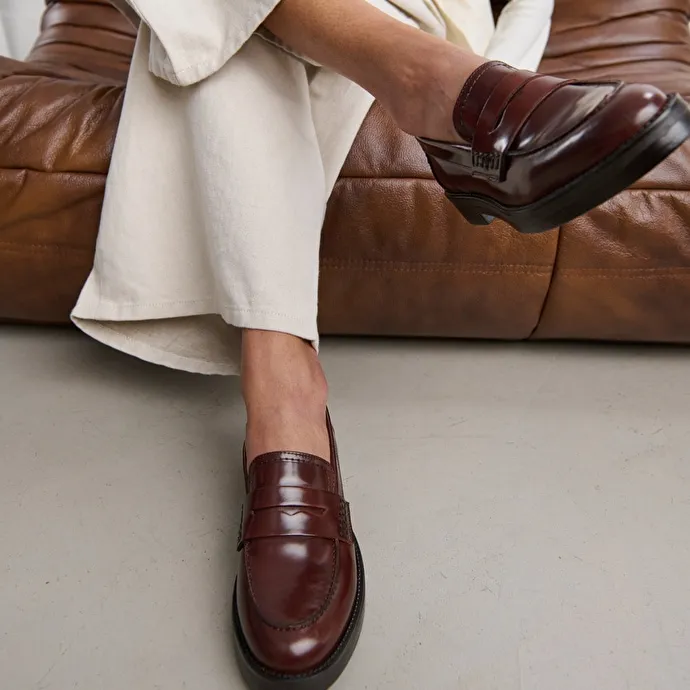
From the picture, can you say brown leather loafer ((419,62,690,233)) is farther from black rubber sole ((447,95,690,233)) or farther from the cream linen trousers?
the cream linen trousers

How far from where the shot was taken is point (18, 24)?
5.56ft

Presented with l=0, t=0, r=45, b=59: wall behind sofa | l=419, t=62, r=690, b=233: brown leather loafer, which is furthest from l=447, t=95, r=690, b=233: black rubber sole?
l=0, t=0, r=45, b=59: wall behind sofa

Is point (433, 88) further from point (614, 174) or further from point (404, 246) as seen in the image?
point (404, 246)

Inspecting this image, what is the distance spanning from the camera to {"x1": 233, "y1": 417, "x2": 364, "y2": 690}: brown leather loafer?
0.53 m

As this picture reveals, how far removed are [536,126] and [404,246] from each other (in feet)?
1.16

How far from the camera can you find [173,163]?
2.31ft

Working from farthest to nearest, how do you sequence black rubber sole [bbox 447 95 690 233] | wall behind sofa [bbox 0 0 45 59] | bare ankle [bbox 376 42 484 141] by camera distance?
wall behind sofa [bbox 0 0 45 59]
bare ankle [bbox 376 42 484 141]
black rubber sole [bbox 447 95 690 233]

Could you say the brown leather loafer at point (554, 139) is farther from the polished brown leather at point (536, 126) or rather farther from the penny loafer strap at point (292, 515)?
the penny loafer strap at point (292, 515)

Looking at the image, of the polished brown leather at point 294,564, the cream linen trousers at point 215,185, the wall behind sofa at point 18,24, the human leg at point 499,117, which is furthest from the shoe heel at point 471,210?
the wall behind sofa at point 18,24

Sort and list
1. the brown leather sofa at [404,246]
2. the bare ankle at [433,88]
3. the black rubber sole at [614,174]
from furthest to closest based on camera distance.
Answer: the brown leather sofa at [404,246]
the bare ankle at [433,88]
the black rubber sole at [614,174]

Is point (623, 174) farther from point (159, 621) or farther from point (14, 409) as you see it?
point (14, 409)

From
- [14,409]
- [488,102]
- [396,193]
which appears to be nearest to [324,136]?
[396,193]

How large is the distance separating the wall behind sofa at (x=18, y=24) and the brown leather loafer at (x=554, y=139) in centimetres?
159

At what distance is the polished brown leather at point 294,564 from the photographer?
0.53 metres
